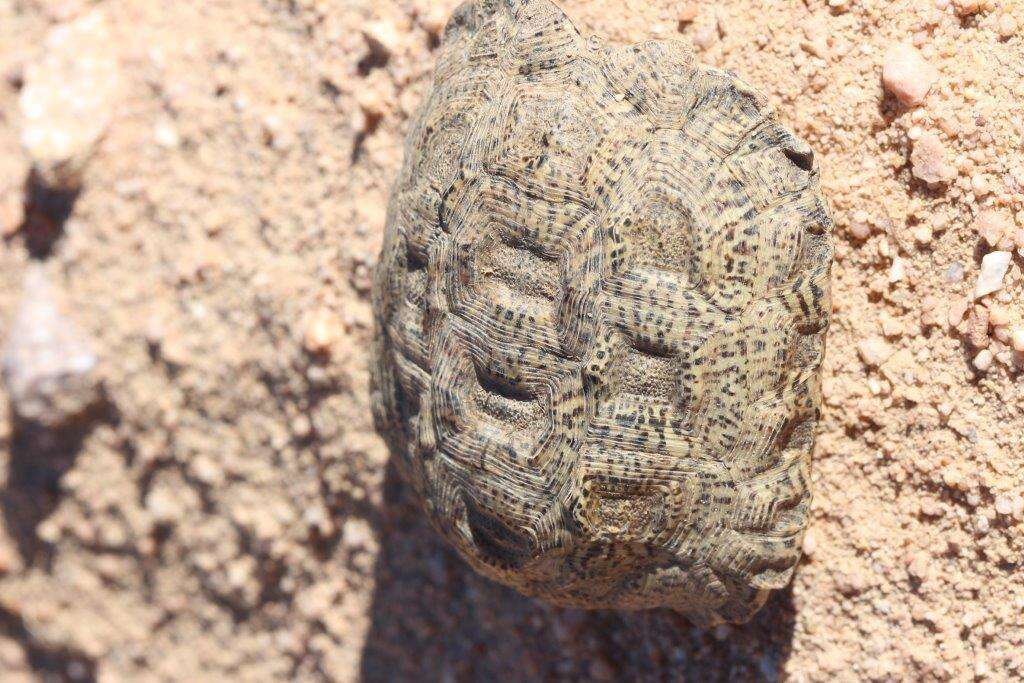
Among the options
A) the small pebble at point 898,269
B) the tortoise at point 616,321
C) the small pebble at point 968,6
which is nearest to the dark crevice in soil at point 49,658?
the tortoise at point 616,321

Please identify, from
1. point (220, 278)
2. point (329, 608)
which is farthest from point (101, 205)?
point (329, 608)

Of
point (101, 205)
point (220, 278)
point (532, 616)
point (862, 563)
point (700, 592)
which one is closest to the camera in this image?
point (700, 592)

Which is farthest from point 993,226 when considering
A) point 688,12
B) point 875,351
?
point 688,12

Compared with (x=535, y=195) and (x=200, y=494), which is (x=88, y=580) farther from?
(x=535, y=195)

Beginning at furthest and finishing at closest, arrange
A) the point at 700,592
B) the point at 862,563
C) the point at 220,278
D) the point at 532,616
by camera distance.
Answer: the point at 220,278 < the point at 532,616 < the point at 862,563 < the point at 700,592

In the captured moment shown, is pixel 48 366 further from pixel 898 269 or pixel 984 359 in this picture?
pixel 984 359

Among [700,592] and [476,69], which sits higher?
[476,69]

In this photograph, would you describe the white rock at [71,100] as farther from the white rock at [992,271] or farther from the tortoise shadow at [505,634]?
the white rock at [992,271]
